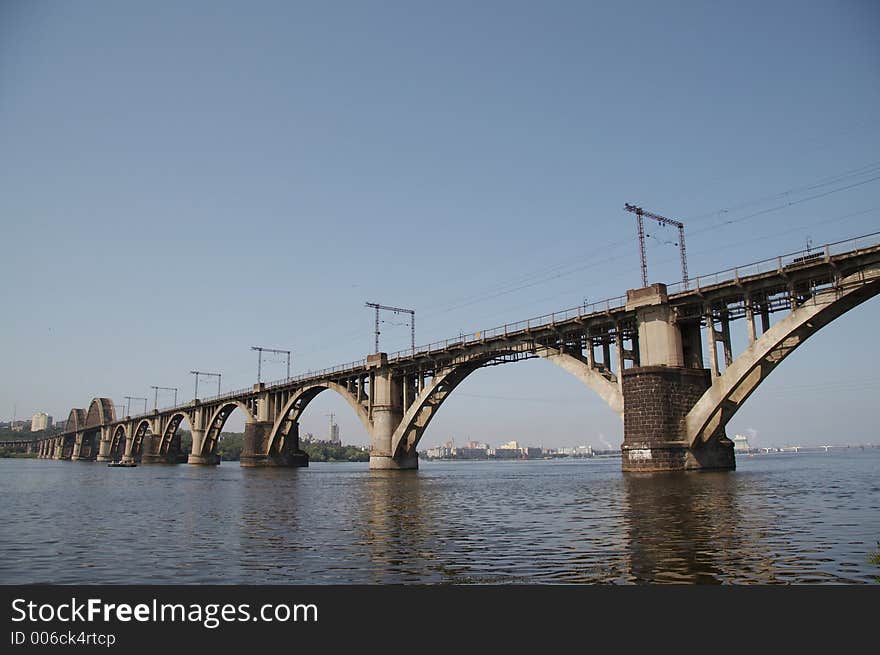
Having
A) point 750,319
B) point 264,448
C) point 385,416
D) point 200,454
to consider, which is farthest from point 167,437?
point 750,319

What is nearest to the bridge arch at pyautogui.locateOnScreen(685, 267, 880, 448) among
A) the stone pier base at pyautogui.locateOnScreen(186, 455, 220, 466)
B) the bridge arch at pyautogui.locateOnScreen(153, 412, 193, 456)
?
the stone pier base at pyautogui.locateOnScreen(186, 455, 220, 466)

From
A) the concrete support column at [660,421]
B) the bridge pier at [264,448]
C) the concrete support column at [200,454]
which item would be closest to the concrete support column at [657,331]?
the concrete support column at [660,421]

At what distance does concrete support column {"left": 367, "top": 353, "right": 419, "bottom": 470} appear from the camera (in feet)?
277

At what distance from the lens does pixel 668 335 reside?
49.5m

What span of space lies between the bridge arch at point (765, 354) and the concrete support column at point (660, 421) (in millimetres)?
856

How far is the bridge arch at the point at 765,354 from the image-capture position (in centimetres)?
4159

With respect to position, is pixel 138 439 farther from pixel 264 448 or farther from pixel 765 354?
pixel 765 354

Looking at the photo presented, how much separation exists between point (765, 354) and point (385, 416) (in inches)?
1979

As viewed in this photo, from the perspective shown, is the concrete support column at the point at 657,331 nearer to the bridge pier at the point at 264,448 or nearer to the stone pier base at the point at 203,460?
the bridge pier at the point at 264,448

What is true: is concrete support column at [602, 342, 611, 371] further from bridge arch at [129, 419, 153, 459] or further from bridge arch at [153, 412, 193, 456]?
bridge arch at [129, 419, 153, 459]

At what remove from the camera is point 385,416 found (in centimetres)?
8450
